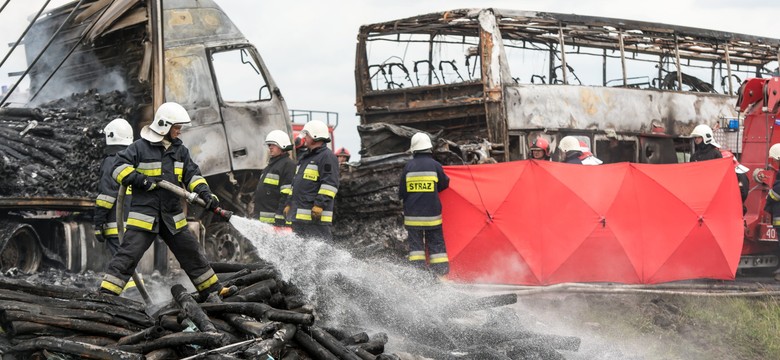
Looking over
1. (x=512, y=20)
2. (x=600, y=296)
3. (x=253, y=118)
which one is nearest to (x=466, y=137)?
(x=512, y=20)

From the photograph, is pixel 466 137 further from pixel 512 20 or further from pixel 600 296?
pixel 600 296

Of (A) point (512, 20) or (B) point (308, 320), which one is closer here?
(B) point (308, 320)

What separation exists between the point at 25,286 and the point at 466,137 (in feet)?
27.2

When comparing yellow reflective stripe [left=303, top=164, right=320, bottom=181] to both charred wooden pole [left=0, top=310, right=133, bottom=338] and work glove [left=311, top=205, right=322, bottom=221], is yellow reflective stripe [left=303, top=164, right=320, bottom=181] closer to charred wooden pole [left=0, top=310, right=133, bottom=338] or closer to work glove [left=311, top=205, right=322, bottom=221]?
work glove [left=311, top=205, right=322, bottom=221]

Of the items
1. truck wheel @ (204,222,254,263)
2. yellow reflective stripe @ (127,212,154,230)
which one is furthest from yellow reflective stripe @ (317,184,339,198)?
yellow reflective stripe @ (127,212,154,230)

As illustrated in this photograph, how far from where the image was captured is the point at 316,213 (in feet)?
35.4

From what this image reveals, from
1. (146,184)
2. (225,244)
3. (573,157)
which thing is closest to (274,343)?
(146,184)

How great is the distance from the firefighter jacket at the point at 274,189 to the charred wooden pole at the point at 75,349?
5687mm

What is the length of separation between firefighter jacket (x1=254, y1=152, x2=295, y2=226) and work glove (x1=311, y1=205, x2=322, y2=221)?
882 mm

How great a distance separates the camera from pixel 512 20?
14.7 m

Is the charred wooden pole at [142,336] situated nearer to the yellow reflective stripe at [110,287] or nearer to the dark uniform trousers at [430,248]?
the yellow reflective stripe at [110,287]

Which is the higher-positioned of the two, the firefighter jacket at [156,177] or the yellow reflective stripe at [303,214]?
the firefighter jacket at [156,177]

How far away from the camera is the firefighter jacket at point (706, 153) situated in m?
13.4

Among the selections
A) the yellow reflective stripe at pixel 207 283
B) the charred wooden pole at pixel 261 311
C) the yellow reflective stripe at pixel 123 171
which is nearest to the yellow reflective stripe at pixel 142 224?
the yellow reflective stripe at pixel 123 171
